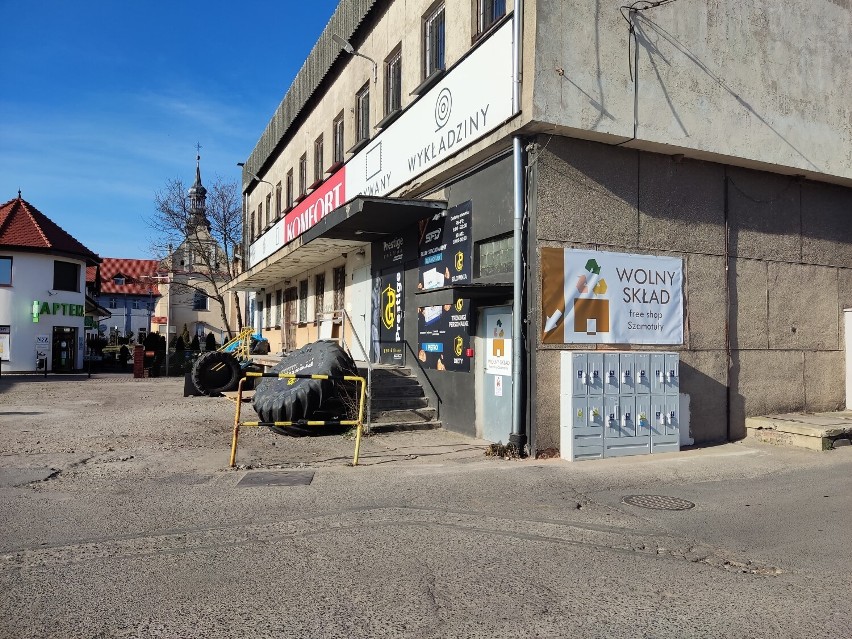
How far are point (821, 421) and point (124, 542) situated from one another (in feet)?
33.4

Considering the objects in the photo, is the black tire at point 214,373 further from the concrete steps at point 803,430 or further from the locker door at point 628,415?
the concrete steps at point 803,430

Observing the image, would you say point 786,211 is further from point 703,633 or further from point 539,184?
point 703,633

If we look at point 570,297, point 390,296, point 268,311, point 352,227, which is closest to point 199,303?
point 268,311

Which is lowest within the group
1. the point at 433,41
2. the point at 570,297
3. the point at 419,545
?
the point at 419,545

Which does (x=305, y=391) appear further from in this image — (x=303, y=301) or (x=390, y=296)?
(x=303, y=301)

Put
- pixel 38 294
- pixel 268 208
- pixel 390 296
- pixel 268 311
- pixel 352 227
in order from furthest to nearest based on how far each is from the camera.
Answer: pixel 38 294
pixel 268 311
pixel 268 208
pixel 390 296
pixel 352 227

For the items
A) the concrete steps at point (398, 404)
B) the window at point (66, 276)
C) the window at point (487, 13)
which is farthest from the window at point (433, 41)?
the window at point (66, 276)

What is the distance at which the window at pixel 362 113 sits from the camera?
1588 centimetres

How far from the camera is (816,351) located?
485 inches

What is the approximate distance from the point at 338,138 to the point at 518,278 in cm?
1012

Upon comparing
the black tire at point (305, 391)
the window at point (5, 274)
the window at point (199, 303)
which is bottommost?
the black tire at point (305, 391)

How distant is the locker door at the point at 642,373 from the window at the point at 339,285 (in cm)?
1051

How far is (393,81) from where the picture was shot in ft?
47.6

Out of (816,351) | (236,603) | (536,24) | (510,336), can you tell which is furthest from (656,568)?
(816,351)
